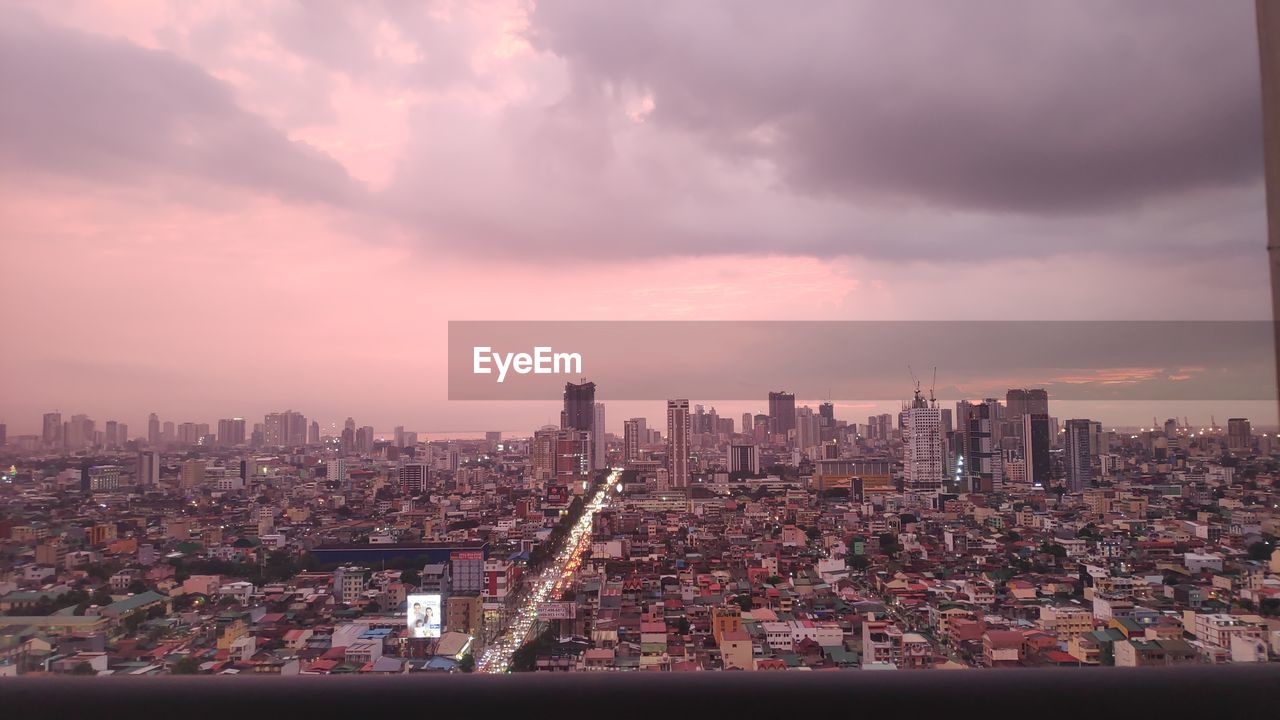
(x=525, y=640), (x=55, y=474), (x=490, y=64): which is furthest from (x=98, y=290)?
(x=525, y=640)

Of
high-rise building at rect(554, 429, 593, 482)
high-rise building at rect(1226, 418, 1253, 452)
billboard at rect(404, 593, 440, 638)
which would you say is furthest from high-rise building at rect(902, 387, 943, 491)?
billboard at rect(404, 593, 440, 638)

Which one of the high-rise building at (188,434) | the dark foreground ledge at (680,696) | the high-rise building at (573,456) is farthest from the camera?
the high-rise building at (573,456)

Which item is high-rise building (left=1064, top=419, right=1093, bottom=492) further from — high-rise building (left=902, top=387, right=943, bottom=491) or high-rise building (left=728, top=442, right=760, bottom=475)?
high-rise building (left=728, top=442, right=760, bottom=475)

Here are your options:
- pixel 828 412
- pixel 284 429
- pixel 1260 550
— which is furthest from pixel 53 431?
pixel 1260 550

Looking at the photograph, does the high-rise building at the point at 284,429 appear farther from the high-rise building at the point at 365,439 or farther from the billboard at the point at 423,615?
the billboard at the point at 423,615

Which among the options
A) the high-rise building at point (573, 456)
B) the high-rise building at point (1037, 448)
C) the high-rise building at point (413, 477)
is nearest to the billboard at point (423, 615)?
the high-rise building at point (413, 477)

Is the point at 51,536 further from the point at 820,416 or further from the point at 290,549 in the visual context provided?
the point at 820,416
